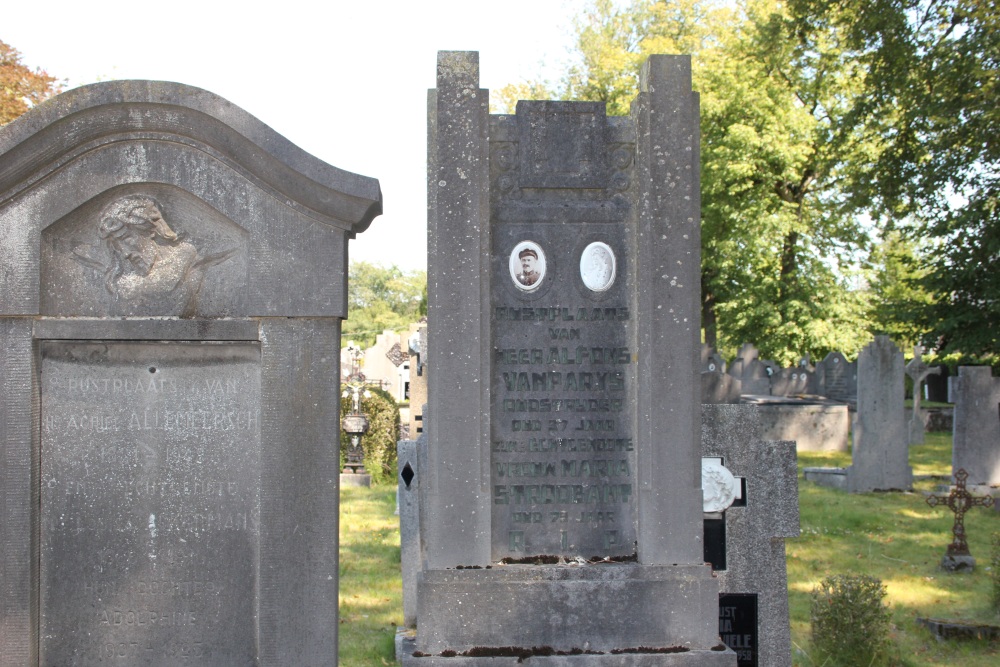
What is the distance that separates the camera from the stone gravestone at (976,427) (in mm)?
14766

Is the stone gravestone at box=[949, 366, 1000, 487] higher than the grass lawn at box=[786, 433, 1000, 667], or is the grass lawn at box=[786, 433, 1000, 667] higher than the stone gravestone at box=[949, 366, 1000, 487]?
the stone gravestone at box=[949, 366, 1000, 487]

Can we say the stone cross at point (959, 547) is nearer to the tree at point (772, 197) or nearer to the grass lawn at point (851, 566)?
the grass lawn at point (851, 566)

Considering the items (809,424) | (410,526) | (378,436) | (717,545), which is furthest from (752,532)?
(809,424)

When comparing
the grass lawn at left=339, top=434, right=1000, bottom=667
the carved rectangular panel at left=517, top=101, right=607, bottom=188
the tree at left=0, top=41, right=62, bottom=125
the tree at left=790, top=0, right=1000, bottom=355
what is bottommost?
the grass lawn at left=339, top=434, right=1000, bottom=667

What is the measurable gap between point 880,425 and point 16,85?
19.4 meters

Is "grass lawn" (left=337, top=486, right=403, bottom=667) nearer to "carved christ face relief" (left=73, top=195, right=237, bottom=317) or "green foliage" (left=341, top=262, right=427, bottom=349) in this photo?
"carved christ face relief" (left=73, top=195, right=237, bottom=317)

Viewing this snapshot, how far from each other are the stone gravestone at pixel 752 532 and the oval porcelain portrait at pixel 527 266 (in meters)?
1.66

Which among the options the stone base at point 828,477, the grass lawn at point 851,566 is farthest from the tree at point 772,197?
the grass lawn at point 851,566

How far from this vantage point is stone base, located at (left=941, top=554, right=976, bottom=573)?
9.88 meters

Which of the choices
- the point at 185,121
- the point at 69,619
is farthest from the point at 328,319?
the point at 69,619

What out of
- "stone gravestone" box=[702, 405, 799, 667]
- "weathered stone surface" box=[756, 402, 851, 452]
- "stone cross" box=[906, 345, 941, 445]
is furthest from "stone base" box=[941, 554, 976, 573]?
"stone cross" box=[906, 345, 941, 445]

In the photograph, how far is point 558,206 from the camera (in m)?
5.06

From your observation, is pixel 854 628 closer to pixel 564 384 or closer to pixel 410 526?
pixel 564 384

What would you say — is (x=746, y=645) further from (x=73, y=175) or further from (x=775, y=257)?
(x=775, y=257)
